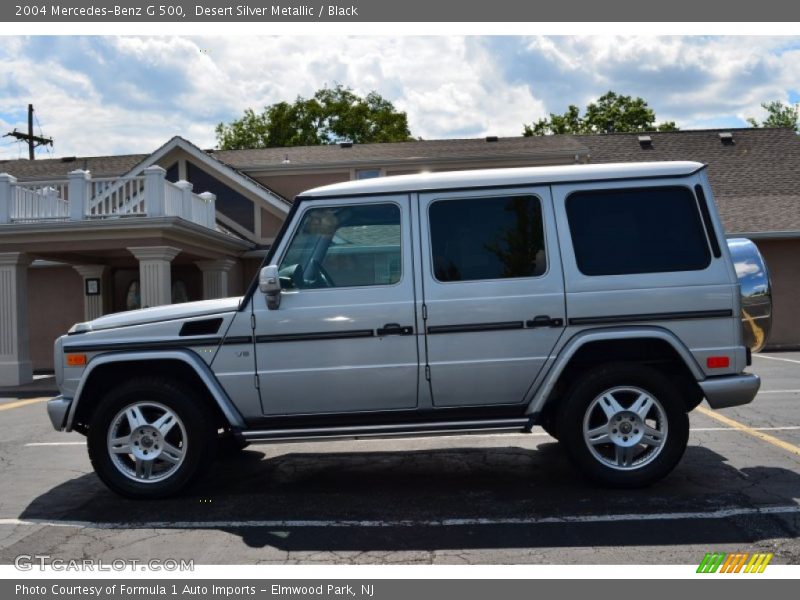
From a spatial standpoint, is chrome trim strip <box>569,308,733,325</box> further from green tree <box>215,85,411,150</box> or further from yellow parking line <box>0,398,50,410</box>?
green tree <box>215,85,411,150</box>

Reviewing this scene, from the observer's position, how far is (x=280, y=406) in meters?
5.42

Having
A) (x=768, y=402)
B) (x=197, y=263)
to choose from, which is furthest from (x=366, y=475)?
(x=197, y=263)

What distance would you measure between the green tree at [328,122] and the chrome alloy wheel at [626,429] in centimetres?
4997

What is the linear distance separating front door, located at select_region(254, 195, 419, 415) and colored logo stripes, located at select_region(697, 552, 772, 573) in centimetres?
216

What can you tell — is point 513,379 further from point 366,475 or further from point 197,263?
point 197,263

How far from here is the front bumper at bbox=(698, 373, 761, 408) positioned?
17.2ft

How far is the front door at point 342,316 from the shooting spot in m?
5.32

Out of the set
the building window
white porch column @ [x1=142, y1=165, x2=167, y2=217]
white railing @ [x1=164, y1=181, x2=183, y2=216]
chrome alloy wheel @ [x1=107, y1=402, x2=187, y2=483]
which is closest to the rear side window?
chrome alloy wheel @ [x1=107, y1=402, x2=187, y2=483]

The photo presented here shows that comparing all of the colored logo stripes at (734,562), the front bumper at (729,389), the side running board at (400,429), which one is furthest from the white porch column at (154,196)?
the colored logo stripes at (734,562)

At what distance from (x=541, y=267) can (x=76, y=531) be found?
366 centimetres

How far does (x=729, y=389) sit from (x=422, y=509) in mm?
2312

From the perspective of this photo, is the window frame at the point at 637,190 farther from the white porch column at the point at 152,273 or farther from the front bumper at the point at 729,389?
the white porch column at the point at 152,273

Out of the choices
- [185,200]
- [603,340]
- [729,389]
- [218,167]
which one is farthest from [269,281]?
[218,167]

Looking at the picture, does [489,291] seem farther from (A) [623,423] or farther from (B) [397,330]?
(A) [623,423]
